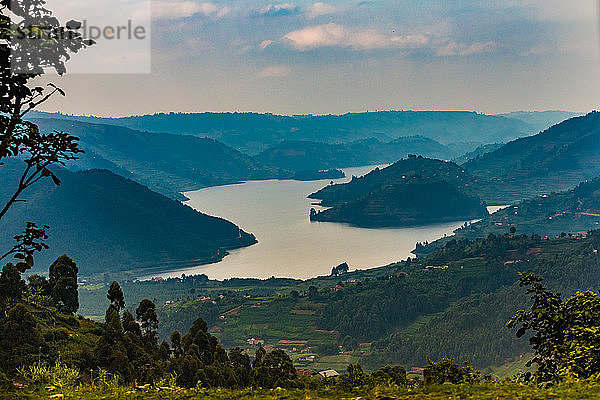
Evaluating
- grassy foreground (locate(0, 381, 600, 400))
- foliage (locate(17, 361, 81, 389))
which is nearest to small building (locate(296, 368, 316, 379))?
foliage (locate(17, 361, 81, 389))

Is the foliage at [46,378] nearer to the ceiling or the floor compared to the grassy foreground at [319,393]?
nearer to the ceiling

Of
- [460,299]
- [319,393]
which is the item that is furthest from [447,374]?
[460,299]

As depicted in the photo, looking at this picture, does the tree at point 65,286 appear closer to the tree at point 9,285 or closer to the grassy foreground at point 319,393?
the tree at point 9,285

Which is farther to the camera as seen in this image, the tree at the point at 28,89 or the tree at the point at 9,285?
the tree at the point at 9,285

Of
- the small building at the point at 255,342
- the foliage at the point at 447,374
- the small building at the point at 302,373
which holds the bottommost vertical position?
the small building at the point at 255,342

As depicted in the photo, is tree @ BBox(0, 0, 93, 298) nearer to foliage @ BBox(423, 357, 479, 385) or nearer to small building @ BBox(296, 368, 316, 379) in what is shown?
foliage @ BBox(423, 357, 479, 385)

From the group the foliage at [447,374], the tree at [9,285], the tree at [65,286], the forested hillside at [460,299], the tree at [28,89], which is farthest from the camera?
the forested hillside at [460,299]

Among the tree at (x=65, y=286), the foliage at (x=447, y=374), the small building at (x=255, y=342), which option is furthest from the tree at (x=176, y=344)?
Result: the small building at (x=255, y=342)
